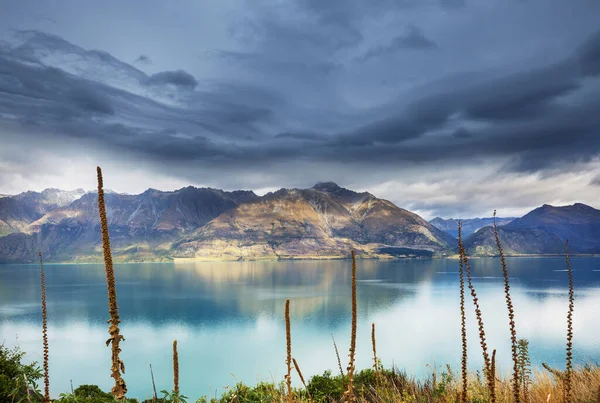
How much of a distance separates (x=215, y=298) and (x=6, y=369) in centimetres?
13858

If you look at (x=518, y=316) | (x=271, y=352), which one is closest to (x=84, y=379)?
(x=271, y=352)

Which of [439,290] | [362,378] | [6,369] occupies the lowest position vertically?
[439,290]

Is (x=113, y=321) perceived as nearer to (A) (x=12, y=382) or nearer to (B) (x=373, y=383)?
(A) (x=12, y=382)

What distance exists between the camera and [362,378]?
1716cm

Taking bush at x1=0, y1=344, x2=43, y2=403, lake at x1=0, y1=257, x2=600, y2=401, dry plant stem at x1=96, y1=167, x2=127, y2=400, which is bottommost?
lake at x1=0, y1=257, x2=600, y2=401

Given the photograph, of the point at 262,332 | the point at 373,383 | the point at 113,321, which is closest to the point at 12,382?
the point at 113,321

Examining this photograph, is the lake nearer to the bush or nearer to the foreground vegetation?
the foreground vegetation

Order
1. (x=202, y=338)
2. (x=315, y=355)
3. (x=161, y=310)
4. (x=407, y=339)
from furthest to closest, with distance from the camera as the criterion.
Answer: (x=161, y=310), (x=202, y=338), (x=407, y=339), (x=315, y=355)

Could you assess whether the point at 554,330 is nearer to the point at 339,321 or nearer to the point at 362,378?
the point at 339,321

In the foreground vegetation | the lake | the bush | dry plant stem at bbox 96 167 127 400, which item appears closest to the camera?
dry plant stem at bbox 96 167 127 400

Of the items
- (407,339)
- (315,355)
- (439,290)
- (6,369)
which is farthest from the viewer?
(439,290)

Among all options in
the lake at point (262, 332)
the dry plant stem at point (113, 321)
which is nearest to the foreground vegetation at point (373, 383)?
the dry plant stem at point (113, 321)

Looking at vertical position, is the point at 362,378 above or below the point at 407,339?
above

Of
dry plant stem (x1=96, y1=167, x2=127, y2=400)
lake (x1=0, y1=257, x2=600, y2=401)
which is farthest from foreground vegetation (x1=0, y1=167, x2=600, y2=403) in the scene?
lake (x1=0, y1=257, x2=600, y2=401)
